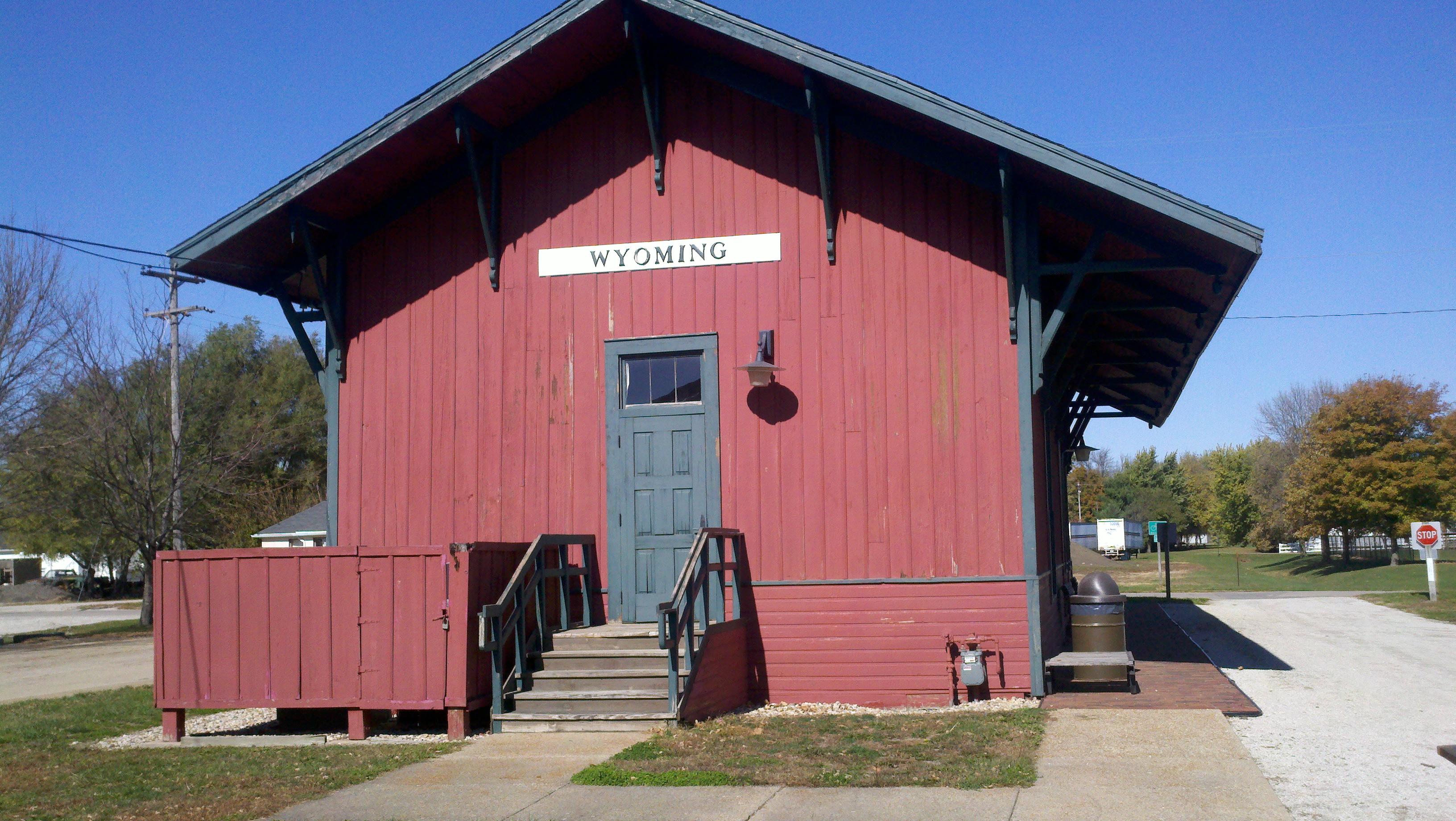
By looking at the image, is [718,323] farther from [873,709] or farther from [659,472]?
[873,709]

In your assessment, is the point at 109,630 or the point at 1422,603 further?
the point at 109,630

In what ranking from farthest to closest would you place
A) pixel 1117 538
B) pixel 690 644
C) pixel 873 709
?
pixel 1117 538 < pixel 873 709 < pixel 690 644

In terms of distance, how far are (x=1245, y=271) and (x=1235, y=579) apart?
40.7 meters

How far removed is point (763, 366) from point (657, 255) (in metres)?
1.72

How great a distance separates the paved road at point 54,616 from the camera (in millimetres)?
35625

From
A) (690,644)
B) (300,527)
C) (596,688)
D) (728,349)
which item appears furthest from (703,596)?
(300,527)

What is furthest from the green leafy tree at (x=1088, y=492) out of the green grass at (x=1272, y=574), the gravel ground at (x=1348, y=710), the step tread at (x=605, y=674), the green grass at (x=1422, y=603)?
the step tread at (x=605, y=674)

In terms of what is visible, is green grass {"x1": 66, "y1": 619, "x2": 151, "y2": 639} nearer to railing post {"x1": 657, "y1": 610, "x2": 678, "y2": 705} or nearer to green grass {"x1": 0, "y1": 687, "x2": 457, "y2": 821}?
green grass {"x1": 0, "y1": 687, "x2": 457, "y2": 821}

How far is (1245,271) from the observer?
10.3 meters

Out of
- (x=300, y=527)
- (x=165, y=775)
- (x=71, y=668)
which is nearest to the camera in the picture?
(x=165, y=775)

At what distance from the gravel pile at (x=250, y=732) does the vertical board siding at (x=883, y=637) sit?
326 centimetres

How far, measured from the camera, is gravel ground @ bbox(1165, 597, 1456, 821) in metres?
6.93

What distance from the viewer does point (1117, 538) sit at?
232 feet

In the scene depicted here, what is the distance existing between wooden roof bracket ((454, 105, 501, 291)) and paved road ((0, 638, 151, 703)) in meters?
8.42
